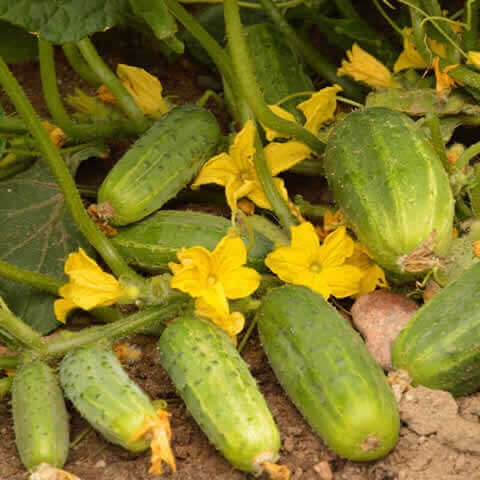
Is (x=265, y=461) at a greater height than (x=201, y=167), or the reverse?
(x=201, y=167)

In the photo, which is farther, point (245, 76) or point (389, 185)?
point (245, 76)

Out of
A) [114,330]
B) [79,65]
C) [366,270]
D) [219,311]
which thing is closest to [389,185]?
[366,270]

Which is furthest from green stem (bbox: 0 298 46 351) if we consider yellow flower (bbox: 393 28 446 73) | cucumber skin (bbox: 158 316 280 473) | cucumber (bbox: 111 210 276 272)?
yellow flower (bbox: 393 28 446 73)

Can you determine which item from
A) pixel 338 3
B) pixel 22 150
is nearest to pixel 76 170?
pixel 22 150

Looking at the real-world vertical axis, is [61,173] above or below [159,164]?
above

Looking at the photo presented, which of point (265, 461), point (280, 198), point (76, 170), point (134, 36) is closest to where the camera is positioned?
point (265, 461)

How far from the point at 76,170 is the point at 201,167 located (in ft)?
1.85

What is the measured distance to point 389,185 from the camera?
6.22ft

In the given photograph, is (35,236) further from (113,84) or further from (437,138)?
(437,138)

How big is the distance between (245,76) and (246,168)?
28 cm

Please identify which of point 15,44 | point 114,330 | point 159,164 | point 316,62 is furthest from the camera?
point 15,44

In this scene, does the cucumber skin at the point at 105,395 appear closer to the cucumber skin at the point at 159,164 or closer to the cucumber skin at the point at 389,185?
the cucumber skin at the point at 159,164

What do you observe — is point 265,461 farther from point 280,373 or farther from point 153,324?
point 153,324

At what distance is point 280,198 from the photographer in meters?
2.16
